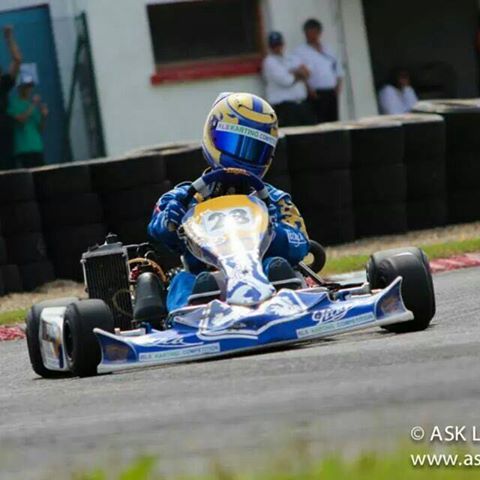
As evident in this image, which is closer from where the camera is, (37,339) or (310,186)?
(37,339)

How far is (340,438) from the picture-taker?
505cm

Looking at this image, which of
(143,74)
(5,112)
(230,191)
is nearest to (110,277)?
(230,191)

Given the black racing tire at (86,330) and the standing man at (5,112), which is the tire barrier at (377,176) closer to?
the standing man at (5,112)

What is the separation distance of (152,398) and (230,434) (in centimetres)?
110

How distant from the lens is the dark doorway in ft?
69.9

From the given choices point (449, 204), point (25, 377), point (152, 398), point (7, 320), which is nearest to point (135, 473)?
point (152, 398)

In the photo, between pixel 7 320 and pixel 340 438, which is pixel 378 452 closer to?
pixel 340 438

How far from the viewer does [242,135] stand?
28.8 ft

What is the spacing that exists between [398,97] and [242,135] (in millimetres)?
10942

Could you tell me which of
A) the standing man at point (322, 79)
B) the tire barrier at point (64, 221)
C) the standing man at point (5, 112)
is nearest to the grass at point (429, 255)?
the tire barrier at point (64, 221)

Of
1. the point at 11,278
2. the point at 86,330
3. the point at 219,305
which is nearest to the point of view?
the point at 219,305

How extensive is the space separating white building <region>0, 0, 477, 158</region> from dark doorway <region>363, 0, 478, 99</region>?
1.54 meters

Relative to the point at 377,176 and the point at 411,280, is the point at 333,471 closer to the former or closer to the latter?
the point at 411,280

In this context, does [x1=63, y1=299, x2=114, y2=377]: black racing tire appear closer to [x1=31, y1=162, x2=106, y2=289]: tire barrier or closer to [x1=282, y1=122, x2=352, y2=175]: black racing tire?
[x1=31, y1=162, x2=106, y2=289]: tire barrier
